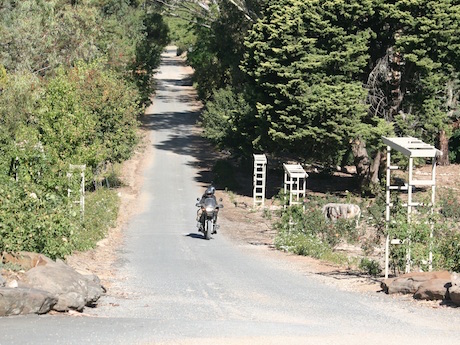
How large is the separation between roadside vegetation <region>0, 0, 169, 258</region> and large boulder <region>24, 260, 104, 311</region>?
1.14 metres

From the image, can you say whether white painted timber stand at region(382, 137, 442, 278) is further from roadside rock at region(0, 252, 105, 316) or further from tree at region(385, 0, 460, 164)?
tree at region(385, 0, 460, 164)

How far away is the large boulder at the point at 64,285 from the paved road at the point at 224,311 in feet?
0.87

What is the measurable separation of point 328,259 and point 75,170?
21.4 ft

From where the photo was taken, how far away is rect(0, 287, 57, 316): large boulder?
11648 millimetres

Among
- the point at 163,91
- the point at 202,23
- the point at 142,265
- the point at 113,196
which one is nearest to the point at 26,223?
the point at 142,265

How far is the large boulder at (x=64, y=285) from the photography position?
12625 millimetres

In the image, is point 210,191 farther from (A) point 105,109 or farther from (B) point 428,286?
(A) point 105,109

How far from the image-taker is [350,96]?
40094 mm

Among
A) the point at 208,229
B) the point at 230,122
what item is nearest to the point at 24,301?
the point at 208,229

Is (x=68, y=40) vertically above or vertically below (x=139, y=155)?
above

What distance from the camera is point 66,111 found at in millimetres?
25906

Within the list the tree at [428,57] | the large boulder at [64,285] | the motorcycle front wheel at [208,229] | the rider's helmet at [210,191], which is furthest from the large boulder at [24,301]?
the tree at [428,57]

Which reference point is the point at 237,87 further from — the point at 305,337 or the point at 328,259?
the point at 305,337

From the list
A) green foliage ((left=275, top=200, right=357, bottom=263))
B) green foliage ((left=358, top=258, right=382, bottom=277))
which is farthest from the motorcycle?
green foliage ((left=358, top=258, right=382, bottom=277))
